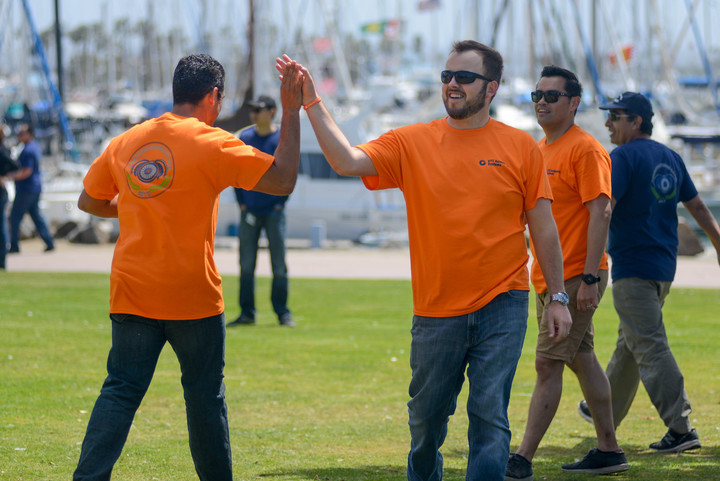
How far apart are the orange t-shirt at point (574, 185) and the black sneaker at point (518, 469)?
2.93 ft

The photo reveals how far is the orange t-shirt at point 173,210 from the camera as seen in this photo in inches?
177

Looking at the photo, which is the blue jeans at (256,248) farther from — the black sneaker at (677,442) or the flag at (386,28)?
the flag at (386,28)

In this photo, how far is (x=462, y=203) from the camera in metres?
4.55

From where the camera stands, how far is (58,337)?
1034 centimetres

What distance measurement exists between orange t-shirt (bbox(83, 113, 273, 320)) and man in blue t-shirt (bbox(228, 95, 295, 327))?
6.20m

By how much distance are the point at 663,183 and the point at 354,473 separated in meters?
2.50

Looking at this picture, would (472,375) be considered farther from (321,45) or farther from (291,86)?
(321,45)

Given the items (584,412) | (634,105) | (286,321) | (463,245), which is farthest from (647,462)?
(286,321)

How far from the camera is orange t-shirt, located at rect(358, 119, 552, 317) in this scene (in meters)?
4.55

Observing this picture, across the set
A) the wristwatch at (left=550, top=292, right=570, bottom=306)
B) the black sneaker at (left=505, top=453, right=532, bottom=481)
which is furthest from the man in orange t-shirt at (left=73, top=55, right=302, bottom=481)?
the black sneaker at (left=505, top=453, right=532, bottom=481)

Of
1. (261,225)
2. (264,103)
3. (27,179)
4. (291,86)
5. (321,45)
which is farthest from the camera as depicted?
(321,45)

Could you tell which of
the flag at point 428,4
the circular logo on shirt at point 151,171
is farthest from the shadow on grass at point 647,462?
the flag at point 428,4

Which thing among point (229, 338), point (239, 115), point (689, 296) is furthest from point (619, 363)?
point (239, 115)

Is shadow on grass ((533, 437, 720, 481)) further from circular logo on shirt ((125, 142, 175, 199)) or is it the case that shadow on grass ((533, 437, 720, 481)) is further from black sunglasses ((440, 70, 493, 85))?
circular logo on shirt ((125, 142, 175, 199))
